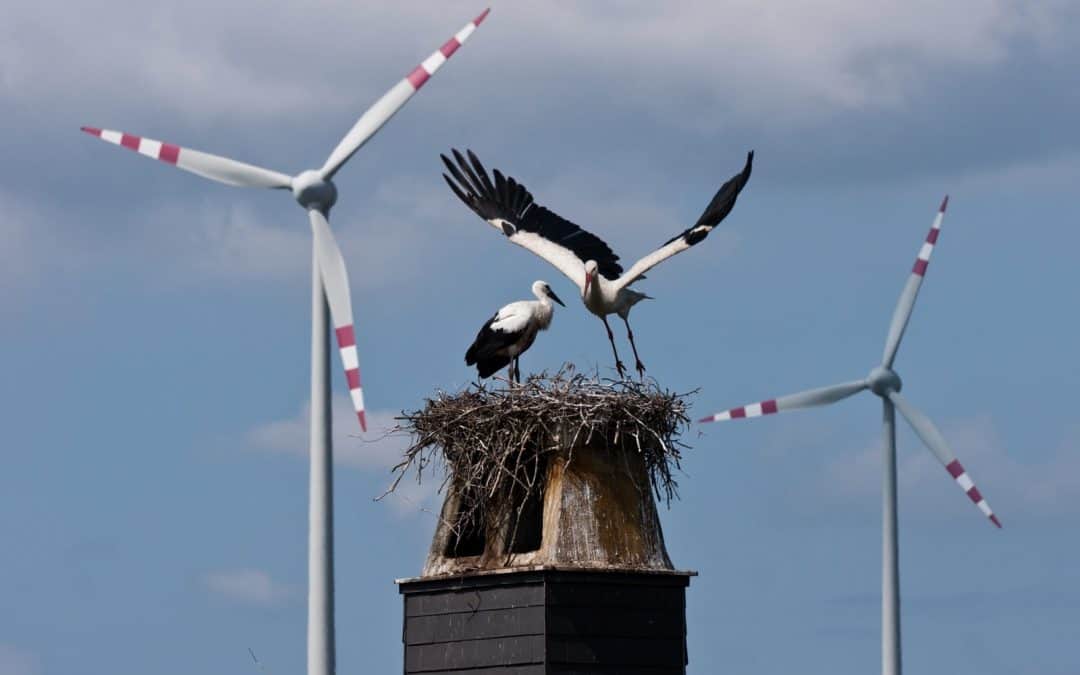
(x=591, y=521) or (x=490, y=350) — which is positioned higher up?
(x=490, y=350)

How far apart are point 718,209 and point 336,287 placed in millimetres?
13458

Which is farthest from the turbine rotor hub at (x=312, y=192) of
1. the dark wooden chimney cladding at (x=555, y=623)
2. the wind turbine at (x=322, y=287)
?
the dark wooden chimney cladding at (x=555, y=623)

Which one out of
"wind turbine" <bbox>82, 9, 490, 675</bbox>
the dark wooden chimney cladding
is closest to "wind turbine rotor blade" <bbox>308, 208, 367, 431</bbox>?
"wind turbine" <bbox>82, 9, 490, 675</bbox>

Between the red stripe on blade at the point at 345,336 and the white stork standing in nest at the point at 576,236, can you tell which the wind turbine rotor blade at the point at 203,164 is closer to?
the red stripe on blade at the point at 345,336

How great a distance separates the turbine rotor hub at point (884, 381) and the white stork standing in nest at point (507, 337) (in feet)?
20.2

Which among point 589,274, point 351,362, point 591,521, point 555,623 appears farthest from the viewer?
point 589,274

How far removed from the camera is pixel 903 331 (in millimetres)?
43000

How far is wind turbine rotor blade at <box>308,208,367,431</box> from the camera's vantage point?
33.3 meters

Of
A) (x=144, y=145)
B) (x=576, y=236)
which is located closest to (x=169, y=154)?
(x=144, y=145)

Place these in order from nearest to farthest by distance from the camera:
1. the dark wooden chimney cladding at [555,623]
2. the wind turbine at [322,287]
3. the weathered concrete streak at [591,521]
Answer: the wind turbine at [322,287] < the dark wooden chimney cladding at [555,623] < the weathered concrete streak at [591,521]

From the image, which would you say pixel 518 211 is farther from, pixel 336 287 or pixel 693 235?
pixel 336 287

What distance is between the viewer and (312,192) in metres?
33.8

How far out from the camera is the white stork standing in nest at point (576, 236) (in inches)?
1813

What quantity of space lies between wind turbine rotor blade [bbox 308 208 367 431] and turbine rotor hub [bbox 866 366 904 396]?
10.8 m
